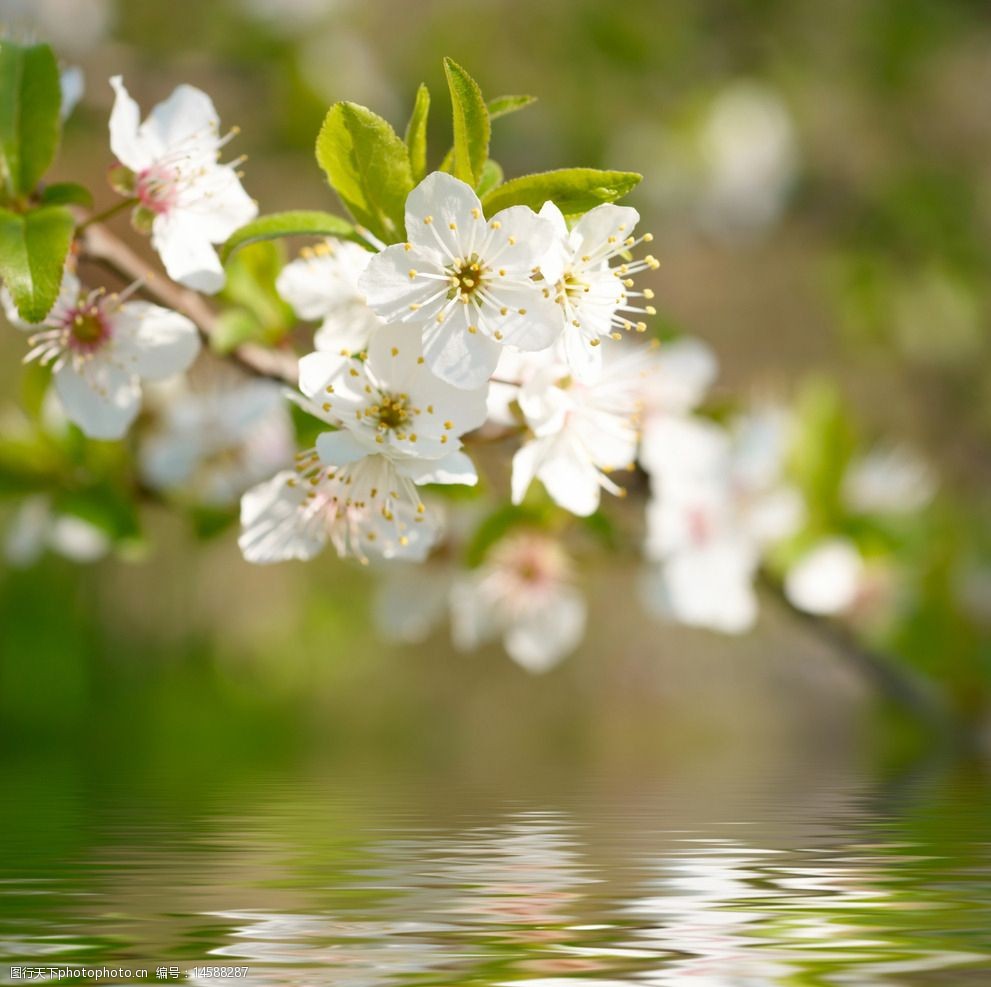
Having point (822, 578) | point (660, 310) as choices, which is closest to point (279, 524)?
point (822, 578)

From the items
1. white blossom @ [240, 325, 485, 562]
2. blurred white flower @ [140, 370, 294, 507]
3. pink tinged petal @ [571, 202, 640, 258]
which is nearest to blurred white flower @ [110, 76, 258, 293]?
white blossom @ [240, 325, 485, 562]

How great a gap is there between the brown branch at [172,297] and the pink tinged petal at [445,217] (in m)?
0.21

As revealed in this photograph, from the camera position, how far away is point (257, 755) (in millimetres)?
2627

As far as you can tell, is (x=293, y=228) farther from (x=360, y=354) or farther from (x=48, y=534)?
(x=48, y=534)

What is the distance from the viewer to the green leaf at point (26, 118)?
77 cm

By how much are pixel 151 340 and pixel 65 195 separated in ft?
0.31

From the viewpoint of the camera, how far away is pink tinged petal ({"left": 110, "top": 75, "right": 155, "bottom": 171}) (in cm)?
79

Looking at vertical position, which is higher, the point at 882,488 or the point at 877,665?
the point at 882,488

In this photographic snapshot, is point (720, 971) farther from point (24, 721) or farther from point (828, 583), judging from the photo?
point (24, 721)

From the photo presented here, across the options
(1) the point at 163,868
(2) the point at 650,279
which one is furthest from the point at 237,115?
(1) the point at 163,868

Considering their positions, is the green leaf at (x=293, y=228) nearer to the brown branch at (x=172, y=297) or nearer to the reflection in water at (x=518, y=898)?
the brown branch at (x=172, y=297)

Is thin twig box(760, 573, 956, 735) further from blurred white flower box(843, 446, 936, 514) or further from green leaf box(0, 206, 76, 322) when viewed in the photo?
green leaf box(0, 206, 76, 322)

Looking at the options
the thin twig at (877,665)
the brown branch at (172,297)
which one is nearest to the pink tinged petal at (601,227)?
the brown branch at (172,297)

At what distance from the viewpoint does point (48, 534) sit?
115 cm
